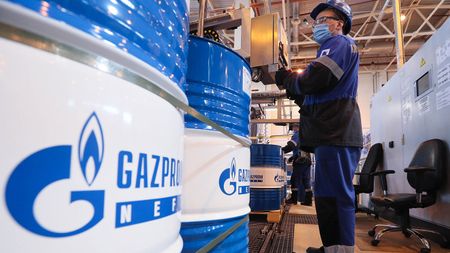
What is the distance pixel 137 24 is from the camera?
502 mm

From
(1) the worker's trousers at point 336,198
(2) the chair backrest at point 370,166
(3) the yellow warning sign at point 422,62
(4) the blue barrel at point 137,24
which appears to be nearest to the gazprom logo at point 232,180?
(4) the blue barrel at point 137,24

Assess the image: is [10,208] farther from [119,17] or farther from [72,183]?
[119,17]

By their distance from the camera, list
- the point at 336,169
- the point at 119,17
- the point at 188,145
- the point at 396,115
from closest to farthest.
Result: the point at 119,17
the point at 188,145
the point at 336,169
the point at 396,115

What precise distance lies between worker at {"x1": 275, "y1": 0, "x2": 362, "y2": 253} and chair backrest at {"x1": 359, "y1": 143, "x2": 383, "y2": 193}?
2.00 metres

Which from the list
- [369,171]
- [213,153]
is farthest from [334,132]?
[369,171]

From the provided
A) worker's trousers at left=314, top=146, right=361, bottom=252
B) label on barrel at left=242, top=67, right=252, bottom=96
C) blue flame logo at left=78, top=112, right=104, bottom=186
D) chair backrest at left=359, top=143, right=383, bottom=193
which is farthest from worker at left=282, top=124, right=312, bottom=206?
blue flame logo at left=78, top=112, right=104, bottom=186

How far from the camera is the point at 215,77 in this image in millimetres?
1073

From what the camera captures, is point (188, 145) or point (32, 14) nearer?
point (32, 14)

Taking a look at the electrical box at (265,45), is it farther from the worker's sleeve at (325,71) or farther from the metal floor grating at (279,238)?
the metal floor grating at (279,238)

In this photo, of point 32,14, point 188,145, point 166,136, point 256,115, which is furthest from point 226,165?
point 256,115

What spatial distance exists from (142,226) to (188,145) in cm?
48

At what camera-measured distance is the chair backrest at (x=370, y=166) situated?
134 inches

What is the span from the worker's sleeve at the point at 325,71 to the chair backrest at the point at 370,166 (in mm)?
2182

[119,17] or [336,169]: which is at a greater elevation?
[119,17]
